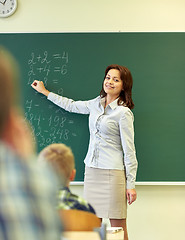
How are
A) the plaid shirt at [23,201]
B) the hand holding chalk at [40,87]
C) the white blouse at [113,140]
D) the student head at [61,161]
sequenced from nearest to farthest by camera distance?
the plaid shirt at [23,201] < the student head at [61,161] < the white blouse at [113,140] < the hand holding chalk at [40,87]

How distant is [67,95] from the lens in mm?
3537

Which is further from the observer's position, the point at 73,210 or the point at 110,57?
the point at 110,57

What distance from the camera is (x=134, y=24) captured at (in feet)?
11.8

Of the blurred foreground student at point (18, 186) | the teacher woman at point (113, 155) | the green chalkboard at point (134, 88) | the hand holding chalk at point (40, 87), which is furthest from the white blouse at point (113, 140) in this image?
the blurred foreground student at point (18, 186)

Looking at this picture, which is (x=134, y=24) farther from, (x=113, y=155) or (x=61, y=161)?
(x=61, y=161)

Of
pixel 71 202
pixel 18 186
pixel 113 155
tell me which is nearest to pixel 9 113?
pixel 18 186

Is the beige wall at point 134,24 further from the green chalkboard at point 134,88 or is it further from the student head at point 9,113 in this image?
the student head at point 9,113

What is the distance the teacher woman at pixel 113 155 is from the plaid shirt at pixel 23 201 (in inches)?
86.8

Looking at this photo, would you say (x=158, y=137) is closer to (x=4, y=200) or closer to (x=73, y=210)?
(x=73, y=210)

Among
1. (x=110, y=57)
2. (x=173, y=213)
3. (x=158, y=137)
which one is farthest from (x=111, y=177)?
(x=110, y=57)

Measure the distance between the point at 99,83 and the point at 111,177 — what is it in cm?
100

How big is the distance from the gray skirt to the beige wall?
59 cm

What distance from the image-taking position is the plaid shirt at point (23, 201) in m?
0.74

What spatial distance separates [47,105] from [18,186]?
2818 mm
